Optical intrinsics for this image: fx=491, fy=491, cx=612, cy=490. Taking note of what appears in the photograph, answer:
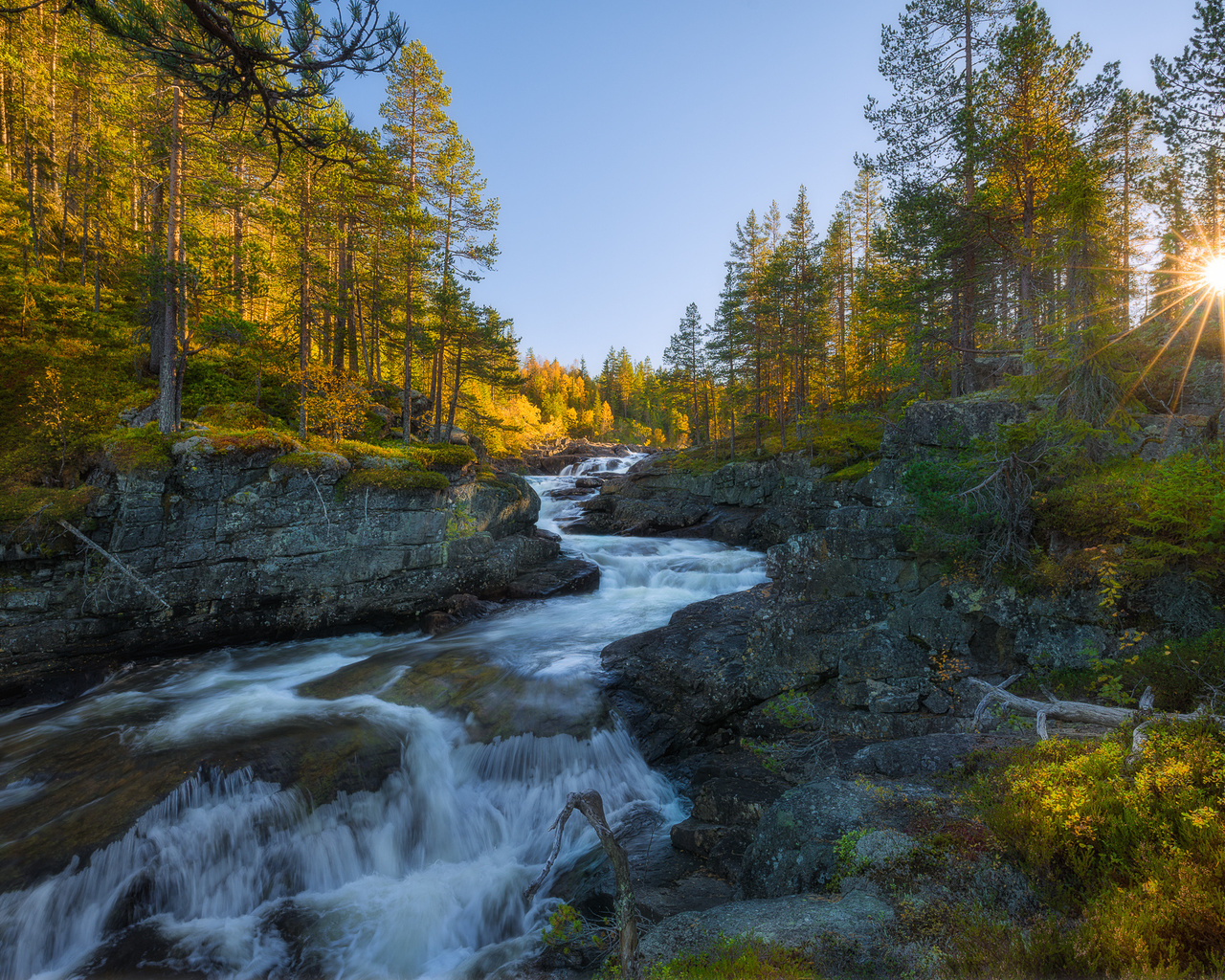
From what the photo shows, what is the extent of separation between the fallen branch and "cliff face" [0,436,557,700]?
37 millimetres

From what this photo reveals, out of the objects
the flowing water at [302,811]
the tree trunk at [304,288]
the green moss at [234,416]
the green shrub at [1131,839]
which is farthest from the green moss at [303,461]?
the green shrub at [1131,839]

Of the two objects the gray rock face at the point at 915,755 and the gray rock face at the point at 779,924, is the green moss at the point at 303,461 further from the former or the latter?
the gray rock face at the point at 915,755

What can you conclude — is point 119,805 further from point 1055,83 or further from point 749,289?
point 749,289

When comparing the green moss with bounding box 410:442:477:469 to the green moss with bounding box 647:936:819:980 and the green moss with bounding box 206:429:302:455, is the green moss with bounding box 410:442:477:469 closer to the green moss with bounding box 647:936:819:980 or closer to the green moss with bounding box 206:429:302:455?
the green moss with bounding box 206:429:302:455

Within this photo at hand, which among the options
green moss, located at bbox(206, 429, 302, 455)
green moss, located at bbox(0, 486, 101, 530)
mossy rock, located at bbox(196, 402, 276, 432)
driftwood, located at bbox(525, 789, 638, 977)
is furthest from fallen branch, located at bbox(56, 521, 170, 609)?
driftwood, located at bbox(525, 789, 638, 977)

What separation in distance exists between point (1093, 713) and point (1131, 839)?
287 centimetres

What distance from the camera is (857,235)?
3788 cm

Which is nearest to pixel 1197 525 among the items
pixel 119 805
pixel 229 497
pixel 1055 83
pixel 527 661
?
pixel 527 661

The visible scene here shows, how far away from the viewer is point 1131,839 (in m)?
3.50

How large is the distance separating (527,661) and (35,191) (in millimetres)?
27230

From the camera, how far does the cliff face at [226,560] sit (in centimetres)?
1043

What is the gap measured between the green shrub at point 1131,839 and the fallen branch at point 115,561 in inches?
606

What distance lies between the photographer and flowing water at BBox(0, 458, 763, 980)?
18.8 feet

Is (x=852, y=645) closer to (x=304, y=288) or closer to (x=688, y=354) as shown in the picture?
(x=304, y=288)
